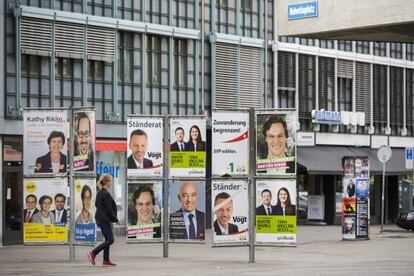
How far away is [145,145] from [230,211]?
2751 mm

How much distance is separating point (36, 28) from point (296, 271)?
17990 mm

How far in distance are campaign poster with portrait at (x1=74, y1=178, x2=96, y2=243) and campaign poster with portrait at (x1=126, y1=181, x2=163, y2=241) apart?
116cm

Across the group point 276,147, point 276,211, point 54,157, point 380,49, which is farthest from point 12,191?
point 380,49

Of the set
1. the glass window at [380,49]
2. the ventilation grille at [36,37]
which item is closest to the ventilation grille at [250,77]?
the glass window at [380,49]

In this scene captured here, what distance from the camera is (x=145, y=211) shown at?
2477 centimetres

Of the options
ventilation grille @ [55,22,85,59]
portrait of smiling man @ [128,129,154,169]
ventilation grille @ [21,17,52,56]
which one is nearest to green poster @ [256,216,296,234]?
portrait of smiling man @ [128,129,154,169]

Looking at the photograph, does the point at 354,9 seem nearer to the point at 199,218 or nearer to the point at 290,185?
the point at 290,185

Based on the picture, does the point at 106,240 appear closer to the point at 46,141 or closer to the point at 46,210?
the point at 46,210

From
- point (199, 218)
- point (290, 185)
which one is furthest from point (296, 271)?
point (199, 218)

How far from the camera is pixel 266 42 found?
46.5m

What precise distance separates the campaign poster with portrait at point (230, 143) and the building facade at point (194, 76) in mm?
12876

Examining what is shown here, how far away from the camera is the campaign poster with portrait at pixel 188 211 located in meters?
24.3

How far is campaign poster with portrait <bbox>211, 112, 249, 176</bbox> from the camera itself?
76.1ft

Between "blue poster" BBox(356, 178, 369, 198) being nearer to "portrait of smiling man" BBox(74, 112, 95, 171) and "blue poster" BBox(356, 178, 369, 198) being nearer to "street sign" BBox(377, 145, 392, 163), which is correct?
"street sign" BBox(377, 145, 392, 163)
